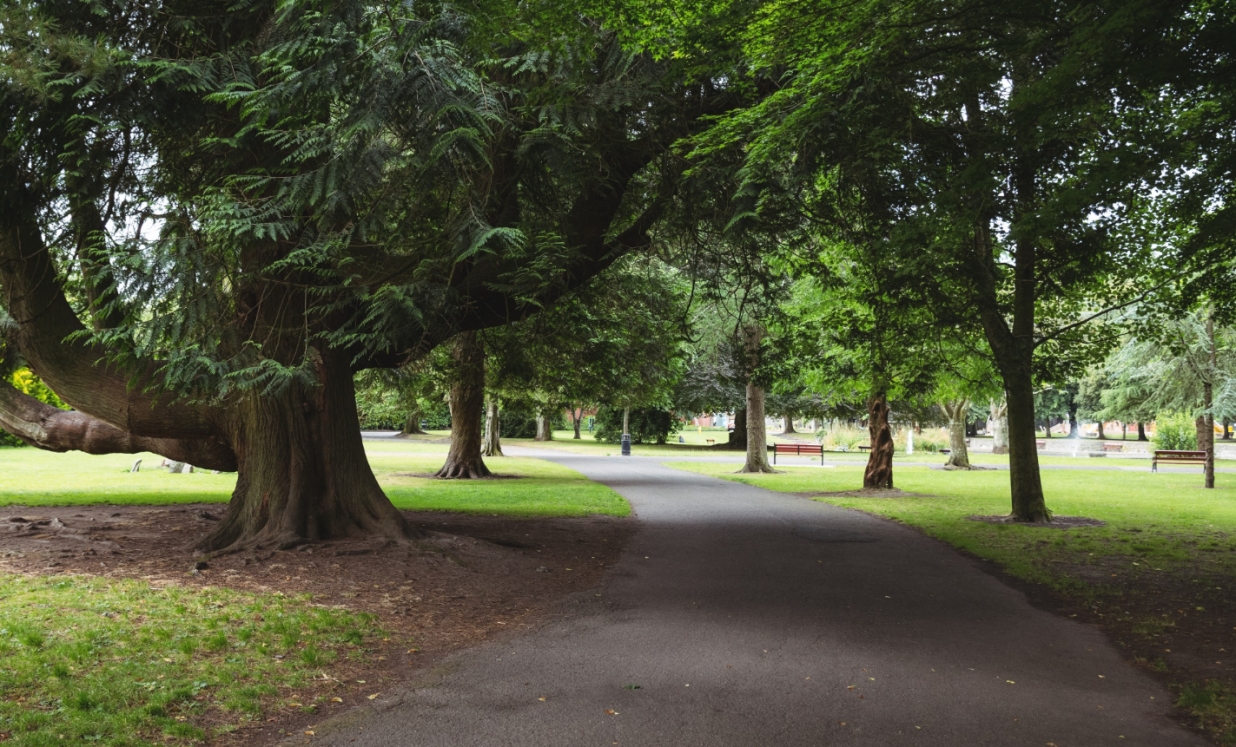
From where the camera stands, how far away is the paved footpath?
465cm

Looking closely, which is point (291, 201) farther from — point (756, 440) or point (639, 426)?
point (639, 426)

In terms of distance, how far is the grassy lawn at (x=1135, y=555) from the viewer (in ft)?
20.8

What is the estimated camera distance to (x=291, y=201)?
8.02m

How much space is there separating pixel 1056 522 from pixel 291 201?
1269 centimetres

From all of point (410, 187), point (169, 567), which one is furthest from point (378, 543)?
point (410, 187)

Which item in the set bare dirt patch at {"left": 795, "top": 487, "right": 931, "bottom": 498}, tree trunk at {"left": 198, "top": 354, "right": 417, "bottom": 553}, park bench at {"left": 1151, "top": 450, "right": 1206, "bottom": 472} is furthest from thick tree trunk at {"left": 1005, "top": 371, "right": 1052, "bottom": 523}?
park bench at {"left": 1151, "top": 450, "right": 1206, "bottom": 472}

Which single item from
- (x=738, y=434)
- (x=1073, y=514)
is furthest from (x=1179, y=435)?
(x=1073, y=514)

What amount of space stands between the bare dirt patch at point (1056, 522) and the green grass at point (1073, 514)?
23cm

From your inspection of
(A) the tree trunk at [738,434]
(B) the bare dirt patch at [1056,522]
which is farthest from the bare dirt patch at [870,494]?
(A) the tree trunk at [738,434]

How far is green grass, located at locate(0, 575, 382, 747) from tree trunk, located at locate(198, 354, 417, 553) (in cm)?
216

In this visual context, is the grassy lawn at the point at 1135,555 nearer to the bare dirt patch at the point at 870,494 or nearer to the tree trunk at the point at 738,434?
the bare dirt patch at the point at 870,494

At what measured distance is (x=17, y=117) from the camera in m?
8.70

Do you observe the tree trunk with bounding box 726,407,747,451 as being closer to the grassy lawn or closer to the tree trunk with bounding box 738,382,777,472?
the tree trunk with bounding box 738,382,777,472

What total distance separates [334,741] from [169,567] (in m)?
5.60
